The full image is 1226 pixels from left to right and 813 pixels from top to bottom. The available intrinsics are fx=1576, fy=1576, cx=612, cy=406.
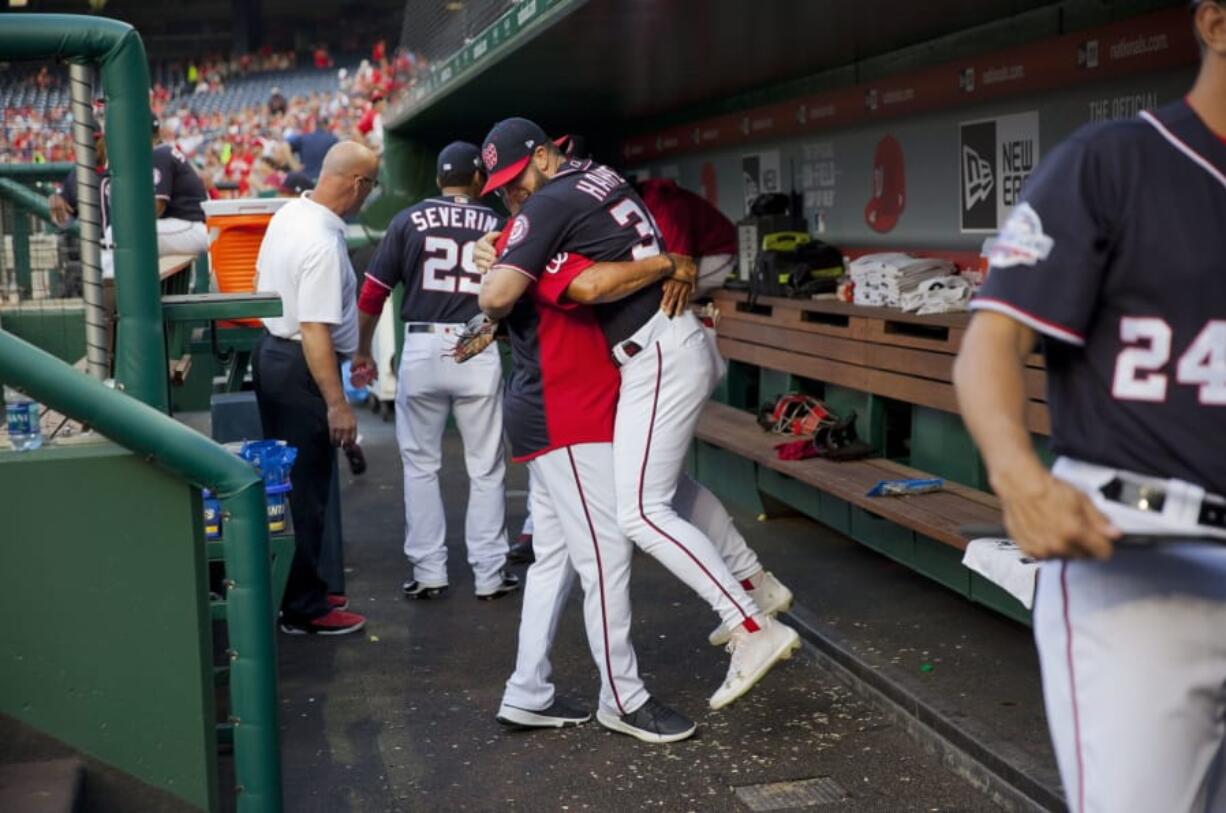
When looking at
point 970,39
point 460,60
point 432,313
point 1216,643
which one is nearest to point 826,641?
point 432,313

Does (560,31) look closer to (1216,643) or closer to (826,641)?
(826,641)

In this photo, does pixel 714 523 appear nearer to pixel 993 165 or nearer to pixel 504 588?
pixel 504 588

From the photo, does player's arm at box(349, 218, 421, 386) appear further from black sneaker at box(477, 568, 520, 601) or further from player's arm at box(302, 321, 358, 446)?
black sneaker at box(477, 568, 520, 601)

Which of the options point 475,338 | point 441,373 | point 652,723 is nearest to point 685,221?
point 441,373

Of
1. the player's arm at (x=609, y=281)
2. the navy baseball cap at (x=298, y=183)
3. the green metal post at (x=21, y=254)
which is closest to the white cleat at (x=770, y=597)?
the player's arm at (x=609, y=281)

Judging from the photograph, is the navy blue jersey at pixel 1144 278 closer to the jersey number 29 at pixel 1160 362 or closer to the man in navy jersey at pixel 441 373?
the jersey number 29 at pixel 1160 362

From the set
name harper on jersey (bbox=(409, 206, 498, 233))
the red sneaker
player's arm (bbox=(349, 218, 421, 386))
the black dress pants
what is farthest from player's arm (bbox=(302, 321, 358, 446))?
name harper on jersey (bbox=(409, 206, 498, 233))

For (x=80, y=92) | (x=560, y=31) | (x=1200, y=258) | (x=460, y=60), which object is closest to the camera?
(x=1200, y=258)

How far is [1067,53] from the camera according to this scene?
6102 millimetres

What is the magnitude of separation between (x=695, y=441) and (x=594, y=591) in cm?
462

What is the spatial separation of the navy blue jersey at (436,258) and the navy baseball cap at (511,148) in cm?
185

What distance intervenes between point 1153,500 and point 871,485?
4.28 m

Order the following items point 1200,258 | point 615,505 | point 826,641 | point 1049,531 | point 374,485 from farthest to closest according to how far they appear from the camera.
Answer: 1. point 374,485
2. point 826,641
3. point 615,505
4. point 1200,258
5. point 1049,531

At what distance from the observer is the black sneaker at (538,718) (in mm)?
4902
